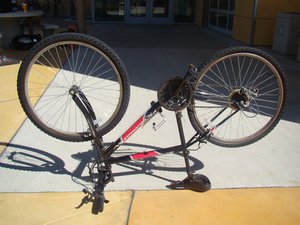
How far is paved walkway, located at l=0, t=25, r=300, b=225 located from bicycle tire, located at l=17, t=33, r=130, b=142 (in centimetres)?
35

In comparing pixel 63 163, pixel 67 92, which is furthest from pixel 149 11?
pixel 63 163

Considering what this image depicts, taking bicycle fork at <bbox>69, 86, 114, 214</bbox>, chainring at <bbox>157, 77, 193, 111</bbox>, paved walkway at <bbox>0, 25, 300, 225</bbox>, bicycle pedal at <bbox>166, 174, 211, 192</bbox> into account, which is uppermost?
chainring at <bbox>157, 77, 193, 111</bbox>

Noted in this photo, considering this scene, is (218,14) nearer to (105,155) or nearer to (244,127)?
(244,127)

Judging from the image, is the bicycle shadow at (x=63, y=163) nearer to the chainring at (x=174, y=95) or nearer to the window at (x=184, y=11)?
the chainring at (x=174, y=95)

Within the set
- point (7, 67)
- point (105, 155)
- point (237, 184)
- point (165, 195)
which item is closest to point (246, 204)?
point (237, 184)

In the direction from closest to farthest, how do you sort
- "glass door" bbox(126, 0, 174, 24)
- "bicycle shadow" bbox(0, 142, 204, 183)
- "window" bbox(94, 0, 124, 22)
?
"bicycle shadow" bbox(0, 142, 204, 183), "window" bbox(94, 0, 124, 22), "glass door" bbox(126, 0, 174, 24)

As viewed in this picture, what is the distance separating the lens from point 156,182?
3133 millimetres

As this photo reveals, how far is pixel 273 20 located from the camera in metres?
10.1

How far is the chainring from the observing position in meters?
2.79

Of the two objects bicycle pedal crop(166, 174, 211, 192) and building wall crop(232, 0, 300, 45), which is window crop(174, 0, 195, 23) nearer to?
building wall crop(232, 0, 300, 45)

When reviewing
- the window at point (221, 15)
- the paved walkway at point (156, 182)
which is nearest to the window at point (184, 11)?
the window at point (221, 15)

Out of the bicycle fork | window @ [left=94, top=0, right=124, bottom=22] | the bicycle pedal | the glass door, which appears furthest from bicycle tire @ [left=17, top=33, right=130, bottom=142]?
the glass door

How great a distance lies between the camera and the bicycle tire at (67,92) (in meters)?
2.73

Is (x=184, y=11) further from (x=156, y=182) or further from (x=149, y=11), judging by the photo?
(x=156, y=182)
